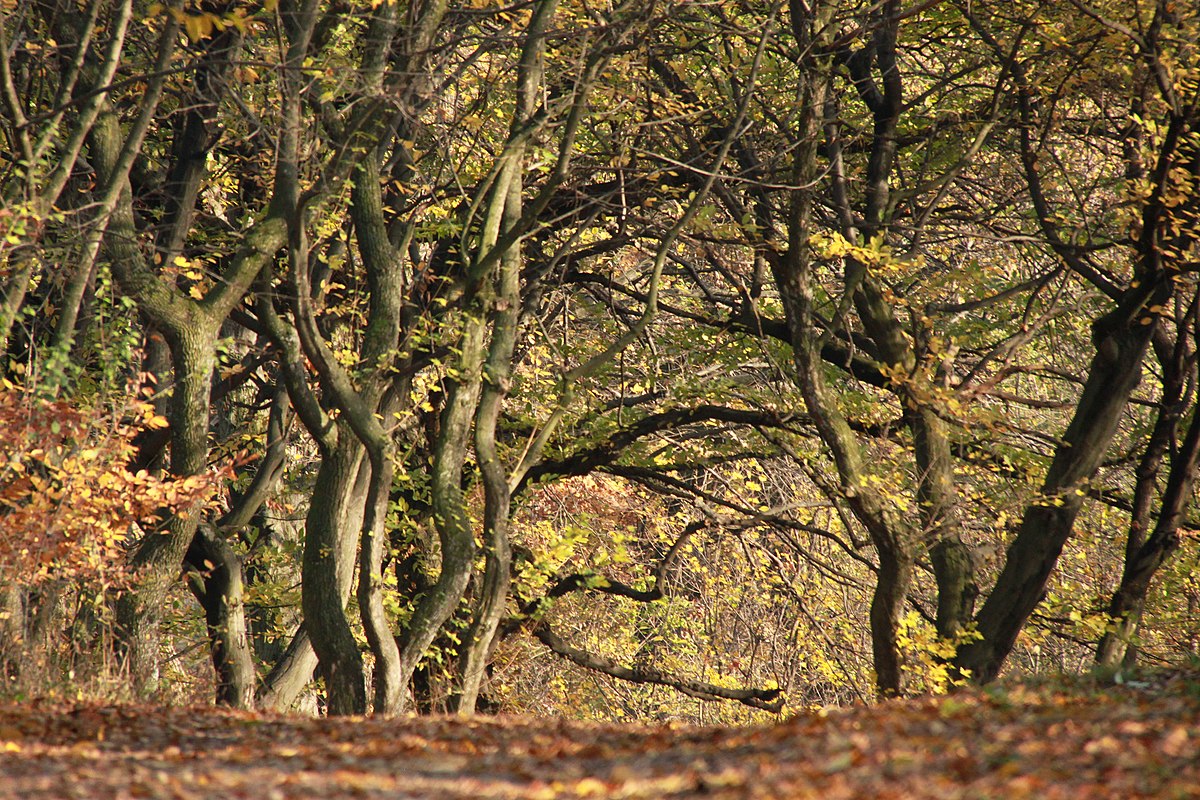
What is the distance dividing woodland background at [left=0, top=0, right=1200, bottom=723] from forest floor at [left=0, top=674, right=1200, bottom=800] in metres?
1.20

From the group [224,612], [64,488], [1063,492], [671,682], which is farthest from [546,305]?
[64,488]

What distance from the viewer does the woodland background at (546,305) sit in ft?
25.0

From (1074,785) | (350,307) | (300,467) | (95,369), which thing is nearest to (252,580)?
(300,467)

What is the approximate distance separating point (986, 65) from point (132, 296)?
6.78 meters

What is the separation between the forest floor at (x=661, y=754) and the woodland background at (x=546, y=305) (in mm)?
1197

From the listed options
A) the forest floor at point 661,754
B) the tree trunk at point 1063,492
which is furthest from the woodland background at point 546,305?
the forest floor at point 661,754

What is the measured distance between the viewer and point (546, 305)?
1141 centimetres

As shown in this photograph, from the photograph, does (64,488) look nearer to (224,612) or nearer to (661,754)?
(224,612)

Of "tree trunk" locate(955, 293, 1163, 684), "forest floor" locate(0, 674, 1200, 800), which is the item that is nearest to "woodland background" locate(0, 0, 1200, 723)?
"tree trunk" locate(955, 293, 1163, 684)

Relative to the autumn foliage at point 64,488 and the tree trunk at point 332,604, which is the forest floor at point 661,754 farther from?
the tree trunk at point 332,604

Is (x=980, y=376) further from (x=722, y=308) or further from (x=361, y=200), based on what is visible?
(x=361, y=200)

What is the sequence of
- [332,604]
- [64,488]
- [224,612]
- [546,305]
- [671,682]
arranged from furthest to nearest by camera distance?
[546,305] < [671,682] < [224,612] < [332,604] < [64,488]

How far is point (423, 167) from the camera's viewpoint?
33.4 ft

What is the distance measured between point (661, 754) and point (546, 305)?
23.4 ft
